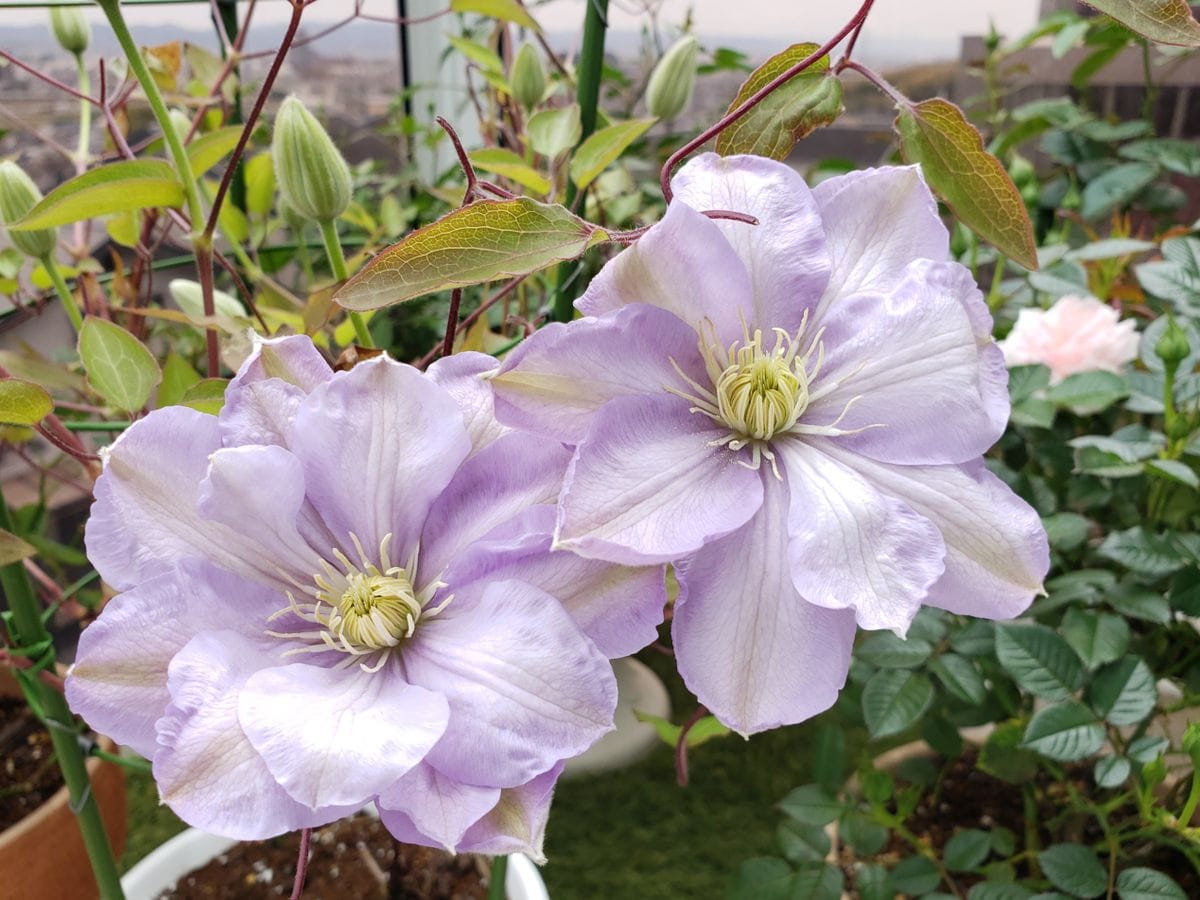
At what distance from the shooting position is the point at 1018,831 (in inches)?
31.4

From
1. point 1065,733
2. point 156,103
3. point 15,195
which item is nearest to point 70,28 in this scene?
point 15,195

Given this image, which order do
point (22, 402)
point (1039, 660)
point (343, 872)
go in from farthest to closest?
point (343, 872), point (1039, 660), point (22, 402)

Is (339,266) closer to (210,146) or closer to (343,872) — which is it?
(210,146)

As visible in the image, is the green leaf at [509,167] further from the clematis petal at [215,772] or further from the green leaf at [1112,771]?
the green leaf at [1112,771]

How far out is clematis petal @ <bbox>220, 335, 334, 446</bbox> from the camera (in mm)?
279

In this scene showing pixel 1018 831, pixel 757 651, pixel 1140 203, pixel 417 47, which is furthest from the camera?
pixel 417 47

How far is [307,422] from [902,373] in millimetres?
179

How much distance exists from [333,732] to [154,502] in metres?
0.09

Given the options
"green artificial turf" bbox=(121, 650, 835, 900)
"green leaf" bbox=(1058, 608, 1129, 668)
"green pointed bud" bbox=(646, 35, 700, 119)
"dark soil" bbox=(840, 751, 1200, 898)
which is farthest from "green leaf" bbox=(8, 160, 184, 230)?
"green artificial turf" bbox=(121, 650, 835, 900)

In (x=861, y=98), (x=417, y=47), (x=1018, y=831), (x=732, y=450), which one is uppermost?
(x=732, y=450)

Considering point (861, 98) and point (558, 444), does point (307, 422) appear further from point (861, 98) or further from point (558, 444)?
point (861, 98)

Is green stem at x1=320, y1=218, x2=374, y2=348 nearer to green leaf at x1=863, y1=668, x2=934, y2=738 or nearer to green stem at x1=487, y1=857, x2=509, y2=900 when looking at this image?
green stem at x1=487, y1=857, x2=509, y2=900

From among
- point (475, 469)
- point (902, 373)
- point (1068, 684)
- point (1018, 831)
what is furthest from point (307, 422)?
point (1018, 831)

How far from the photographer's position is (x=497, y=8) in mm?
531
